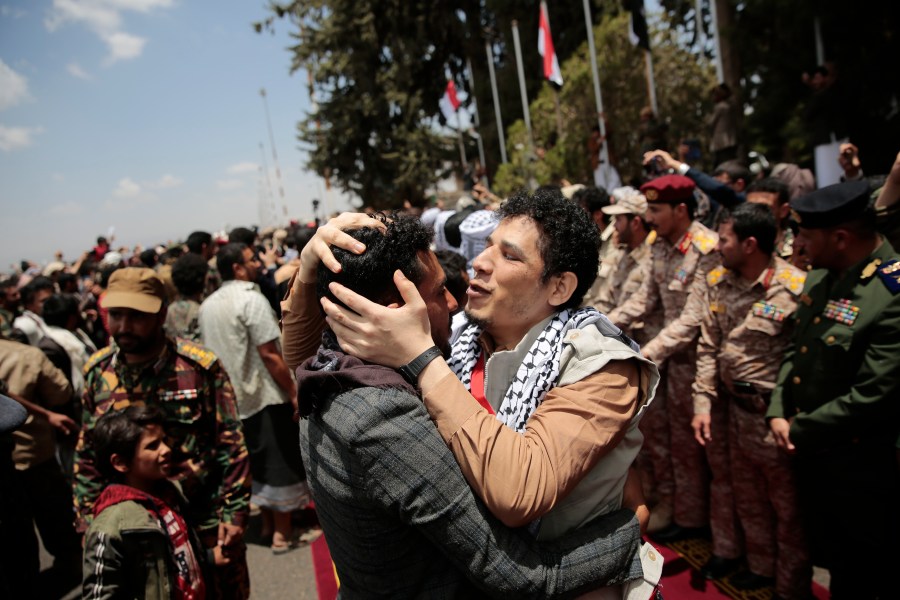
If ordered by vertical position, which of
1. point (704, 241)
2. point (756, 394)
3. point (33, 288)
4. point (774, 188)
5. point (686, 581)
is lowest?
point (686, 581)

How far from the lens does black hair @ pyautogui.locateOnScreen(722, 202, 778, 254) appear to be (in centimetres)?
303


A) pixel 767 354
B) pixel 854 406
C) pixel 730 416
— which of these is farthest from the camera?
pixel 730 416

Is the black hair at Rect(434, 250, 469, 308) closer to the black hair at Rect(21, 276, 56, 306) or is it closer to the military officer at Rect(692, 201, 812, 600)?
the military officer at Rect(692, 201, 812, 600)

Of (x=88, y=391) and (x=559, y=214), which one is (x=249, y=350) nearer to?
(x=88, y=391)

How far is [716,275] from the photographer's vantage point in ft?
11.0

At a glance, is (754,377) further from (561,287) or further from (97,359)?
(97,359)

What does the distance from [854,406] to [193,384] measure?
119 inches

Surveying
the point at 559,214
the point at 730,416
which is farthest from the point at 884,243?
the point at 559,214

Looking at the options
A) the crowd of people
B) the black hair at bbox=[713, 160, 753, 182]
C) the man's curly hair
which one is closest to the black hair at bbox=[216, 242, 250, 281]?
the crowd of people

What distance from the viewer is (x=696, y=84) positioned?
13.2 meters

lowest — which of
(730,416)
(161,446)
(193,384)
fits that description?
(730,416)

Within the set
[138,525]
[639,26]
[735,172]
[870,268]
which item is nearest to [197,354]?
[138,525]

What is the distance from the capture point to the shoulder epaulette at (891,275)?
240 centimetres

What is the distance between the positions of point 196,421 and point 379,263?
1962 millimetres
